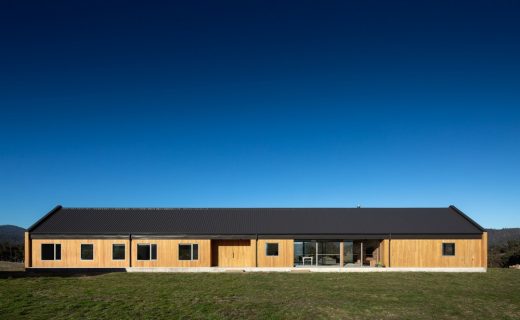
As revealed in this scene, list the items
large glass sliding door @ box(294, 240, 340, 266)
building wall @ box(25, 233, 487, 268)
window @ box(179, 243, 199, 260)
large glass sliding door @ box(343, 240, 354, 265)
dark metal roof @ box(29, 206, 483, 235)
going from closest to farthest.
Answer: building wall @ box(25, 233, 487, 268) < window @ box(179, 243, 199, 260) < dark metal roof @ box(29, 206, 483, 235) < large glass sliding door @ box(294, 240, 340, 266) < large glass sliding door @ box(343, 240, 354, 265)

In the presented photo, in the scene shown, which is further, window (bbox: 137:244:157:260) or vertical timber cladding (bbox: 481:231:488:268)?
window (bbox: 137:244:157:260)

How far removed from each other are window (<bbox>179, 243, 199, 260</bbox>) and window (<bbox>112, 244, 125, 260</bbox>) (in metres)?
3.86

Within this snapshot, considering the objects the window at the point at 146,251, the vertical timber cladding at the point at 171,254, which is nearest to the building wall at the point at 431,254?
the vertical timber cladding at the point at 171,254

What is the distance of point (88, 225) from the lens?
30234 mm

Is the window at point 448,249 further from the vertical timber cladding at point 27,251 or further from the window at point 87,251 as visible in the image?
the vertical timber cladding at point 27,251

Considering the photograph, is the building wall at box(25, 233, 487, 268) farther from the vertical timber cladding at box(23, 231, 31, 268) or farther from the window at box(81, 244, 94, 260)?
the window at box(81, 244, 94, 260)

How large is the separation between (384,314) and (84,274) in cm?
1882

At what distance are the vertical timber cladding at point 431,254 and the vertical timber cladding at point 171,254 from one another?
1220 cm

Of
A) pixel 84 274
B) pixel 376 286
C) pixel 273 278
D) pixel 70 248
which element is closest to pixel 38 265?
pixel 70 248

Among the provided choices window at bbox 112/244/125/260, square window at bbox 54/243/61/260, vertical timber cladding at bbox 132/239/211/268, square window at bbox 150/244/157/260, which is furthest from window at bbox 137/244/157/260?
square window at bbox 54/243/61/260

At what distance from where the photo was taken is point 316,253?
29672mm

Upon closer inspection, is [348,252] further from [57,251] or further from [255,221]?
[57,251]

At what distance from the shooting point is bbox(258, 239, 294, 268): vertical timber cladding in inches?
1133

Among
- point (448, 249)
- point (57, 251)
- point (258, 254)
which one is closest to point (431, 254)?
point (448, 249)
